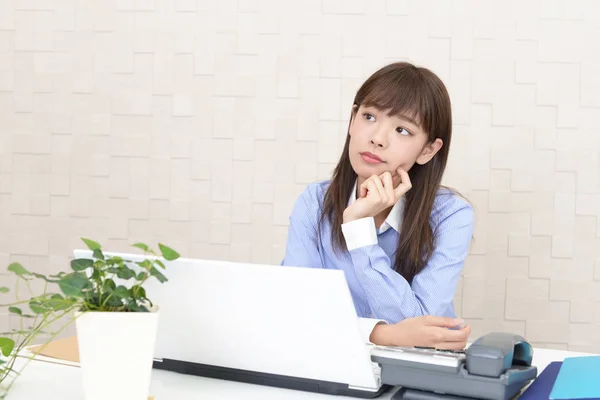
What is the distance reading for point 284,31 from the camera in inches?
112

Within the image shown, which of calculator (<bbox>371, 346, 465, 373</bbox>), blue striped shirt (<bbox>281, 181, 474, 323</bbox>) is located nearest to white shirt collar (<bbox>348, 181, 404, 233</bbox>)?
blue striped shirt (<bbox>281, 181, 474, 323</bbox>)

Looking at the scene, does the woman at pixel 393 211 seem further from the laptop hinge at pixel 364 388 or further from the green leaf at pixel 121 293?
the green leaf at pixel 121 293

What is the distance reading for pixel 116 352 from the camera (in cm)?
112

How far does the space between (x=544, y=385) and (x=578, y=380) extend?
108mm

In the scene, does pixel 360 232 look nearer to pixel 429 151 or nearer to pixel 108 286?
pixel 429 151

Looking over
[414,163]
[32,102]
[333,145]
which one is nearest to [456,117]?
[333,145]

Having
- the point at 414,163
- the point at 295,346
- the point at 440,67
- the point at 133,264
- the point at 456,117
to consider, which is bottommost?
the point at 295,346

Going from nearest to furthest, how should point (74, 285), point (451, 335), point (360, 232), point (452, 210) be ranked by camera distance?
point (74, 285), point (451, 335), point (360, 232), point (452, 210)

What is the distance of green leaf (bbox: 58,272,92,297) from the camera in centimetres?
110

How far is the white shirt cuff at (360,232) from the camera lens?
1.86 metres

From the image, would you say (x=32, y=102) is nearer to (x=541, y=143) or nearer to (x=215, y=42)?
(x=215, y=42)

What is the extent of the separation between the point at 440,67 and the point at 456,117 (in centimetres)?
20

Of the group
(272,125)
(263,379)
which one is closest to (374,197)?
(263,379)

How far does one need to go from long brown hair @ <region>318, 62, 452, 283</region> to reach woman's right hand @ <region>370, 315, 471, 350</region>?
0.54 meters
